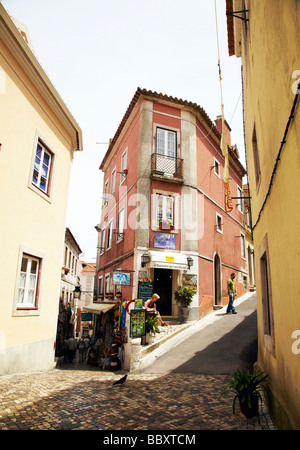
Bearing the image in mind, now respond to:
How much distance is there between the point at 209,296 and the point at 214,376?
27.9ft

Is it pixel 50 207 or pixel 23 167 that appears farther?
pixel 50 207

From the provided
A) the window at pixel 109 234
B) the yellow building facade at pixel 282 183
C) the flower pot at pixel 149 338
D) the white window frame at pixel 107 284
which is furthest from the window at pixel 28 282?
the window at pixel 109 234

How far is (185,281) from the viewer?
553 inches

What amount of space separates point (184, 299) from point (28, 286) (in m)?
7.16

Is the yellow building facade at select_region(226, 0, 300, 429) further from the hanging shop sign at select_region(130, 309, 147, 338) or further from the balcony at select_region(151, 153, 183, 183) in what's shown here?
the balcony at select_region(151, 153, 183, 183)

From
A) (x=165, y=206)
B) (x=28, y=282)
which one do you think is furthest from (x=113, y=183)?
(x=28, y=282)

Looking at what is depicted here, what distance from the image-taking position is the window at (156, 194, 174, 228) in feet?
47.0

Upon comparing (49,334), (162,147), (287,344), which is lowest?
(49,334)

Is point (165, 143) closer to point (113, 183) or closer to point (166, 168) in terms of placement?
point (166, 168)

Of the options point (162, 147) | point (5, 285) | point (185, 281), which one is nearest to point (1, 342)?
point (5, 285)

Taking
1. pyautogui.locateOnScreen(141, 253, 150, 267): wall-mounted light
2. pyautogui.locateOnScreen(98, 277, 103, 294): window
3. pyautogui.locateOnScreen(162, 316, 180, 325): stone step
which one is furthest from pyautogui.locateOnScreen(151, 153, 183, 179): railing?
pyautogui.locateOnScreen(98, 277, 103, 294): window

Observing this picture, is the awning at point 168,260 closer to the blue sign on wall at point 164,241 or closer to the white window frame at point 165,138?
the blue sign on wall at point 164,241

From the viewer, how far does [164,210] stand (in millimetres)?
14641
